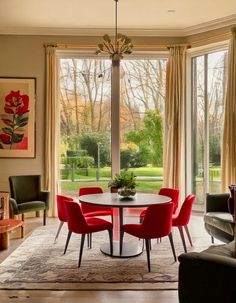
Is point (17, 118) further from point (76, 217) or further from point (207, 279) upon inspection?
point (207, 279)

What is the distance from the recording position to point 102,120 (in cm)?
730

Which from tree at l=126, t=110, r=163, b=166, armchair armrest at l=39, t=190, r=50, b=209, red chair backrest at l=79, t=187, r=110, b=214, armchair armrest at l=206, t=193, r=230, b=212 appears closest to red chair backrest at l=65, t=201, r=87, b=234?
red chair backrest at l=79, t=187, r=110, b=214

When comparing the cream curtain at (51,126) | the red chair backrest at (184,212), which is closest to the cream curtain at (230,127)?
the red chair backrest at (184,212)

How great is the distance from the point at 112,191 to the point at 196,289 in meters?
2.75

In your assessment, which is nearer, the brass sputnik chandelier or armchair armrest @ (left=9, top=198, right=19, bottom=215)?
the brass sputnik chandelier

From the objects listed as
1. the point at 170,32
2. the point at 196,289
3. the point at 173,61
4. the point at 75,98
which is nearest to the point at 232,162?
the point at 173,61

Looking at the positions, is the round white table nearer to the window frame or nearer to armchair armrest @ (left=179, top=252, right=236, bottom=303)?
armchair armrest @ (left=179, top=252, right=236, bottom=303)

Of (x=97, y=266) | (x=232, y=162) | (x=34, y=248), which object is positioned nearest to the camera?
(x=97, y=266)

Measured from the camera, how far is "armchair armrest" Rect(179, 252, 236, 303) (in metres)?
2.48

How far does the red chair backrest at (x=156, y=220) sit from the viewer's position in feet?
13.1

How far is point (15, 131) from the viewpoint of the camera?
277 inches

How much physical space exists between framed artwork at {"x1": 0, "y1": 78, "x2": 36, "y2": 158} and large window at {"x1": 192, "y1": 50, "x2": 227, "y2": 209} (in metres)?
3.37

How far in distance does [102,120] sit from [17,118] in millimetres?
1736

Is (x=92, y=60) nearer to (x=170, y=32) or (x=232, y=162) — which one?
(x=170, y=32)
